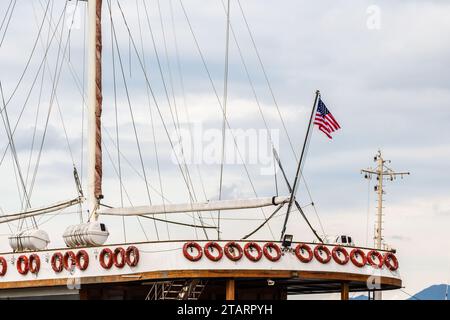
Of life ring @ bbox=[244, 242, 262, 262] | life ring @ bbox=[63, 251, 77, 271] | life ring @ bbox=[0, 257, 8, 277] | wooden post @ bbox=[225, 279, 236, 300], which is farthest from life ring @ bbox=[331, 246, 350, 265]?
life ring @ bbox=[0, 257, 8, 277]

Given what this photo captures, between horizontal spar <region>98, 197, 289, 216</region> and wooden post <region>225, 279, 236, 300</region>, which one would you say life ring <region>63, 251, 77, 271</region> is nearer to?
horizontal spar <region>98, 197, 289, 216</region>

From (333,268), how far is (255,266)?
160 inches

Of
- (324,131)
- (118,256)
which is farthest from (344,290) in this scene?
(118,256)

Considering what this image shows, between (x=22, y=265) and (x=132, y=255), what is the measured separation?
7.61 m

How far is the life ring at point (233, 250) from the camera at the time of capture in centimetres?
4647

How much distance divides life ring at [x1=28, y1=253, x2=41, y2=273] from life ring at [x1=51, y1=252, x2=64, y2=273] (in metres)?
1.05

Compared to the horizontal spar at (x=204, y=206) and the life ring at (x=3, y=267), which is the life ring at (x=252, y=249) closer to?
the horizontal spar at (x=204, y=206)

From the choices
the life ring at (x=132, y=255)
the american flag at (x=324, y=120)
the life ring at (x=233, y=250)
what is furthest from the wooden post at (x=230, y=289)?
the american flag at (x=324, y=120)

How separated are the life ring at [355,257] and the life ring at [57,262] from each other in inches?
518

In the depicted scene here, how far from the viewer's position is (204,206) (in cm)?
5128

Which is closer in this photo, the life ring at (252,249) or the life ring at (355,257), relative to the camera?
the life ring at (252,249)

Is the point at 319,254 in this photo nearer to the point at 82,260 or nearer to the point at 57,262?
the point at 82,260

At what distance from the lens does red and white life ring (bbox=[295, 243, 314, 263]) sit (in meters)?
47.9
